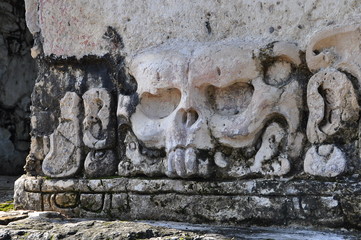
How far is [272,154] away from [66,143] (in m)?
0.96

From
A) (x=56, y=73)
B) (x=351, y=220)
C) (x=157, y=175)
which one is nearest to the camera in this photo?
(x=351, y=220)

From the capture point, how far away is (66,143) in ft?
8.78

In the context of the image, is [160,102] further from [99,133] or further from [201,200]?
[201,200]

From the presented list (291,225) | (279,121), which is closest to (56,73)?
(279,121)

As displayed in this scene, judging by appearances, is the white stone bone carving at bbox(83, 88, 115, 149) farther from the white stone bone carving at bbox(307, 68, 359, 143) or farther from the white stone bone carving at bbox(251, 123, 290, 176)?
the white stone bone carving at bbox(307, 68, 359, 143)

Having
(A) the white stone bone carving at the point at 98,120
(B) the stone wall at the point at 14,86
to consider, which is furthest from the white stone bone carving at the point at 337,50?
(B) the stone wall at the point at 14,86

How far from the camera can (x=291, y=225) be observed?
7.11 ft

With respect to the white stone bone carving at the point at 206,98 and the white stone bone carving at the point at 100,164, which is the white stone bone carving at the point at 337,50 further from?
the white stone bone carving at the point at 100,164

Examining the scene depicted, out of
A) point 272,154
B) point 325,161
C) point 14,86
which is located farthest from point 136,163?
point 14,86

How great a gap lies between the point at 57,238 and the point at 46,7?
1.17 m

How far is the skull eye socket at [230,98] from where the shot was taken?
7.66ft

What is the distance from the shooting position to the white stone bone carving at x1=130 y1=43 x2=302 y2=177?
2250mm

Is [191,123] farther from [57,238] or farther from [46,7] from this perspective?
[46,7]

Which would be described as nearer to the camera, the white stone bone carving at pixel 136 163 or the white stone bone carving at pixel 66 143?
the white stone bone carving at pixel 136 163
